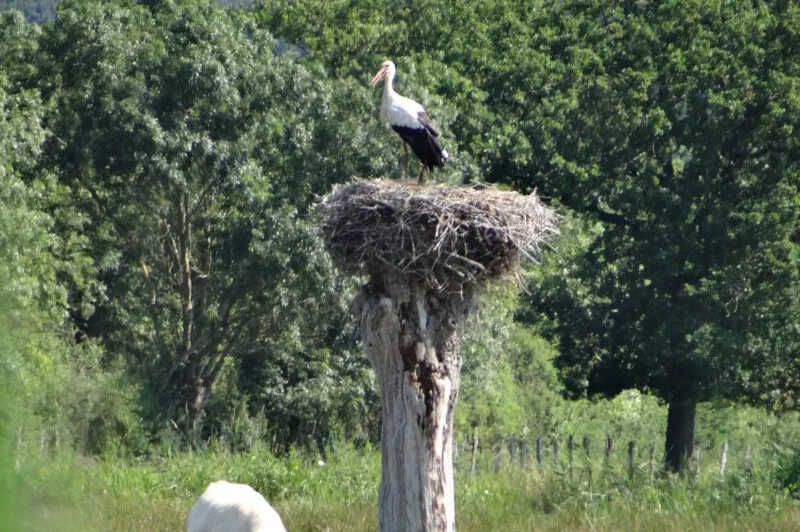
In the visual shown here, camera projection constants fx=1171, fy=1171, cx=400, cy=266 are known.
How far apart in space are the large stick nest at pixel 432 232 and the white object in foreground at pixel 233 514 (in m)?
1.91

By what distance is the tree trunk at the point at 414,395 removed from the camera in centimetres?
862

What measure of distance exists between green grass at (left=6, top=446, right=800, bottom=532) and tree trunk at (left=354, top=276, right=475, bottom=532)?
8.78 ft

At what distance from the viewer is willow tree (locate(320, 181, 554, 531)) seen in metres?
8.45

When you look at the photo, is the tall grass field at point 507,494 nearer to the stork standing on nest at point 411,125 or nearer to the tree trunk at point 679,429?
the stork standing on nest at point 411,125

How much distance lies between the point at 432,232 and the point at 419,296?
0.57 metres

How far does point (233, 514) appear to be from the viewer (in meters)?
8.23

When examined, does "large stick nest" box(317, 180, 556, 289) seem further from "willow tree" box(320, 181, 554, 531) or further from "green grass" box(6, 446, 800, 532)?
"green grass" box(6, 446, 800, 532)

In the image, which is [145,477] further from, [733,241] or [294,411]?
[733,241]

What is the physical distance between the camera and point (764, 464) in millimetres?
12906

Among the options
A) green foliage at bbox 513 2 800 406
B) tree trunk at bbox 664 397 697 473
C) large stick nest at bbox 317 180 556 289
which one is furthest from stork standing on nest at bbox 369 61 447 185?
tree trunk at bbox 664 397 697 473

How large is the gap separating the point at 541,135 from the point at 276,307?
6.34m

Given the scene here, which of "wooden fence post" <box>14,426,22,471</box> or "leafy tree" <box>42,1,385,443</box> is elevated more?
"leafy tree" <box>42,1,385,443</box>

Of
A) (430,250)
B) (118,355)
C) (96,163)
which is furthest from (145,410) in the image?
(430,250)

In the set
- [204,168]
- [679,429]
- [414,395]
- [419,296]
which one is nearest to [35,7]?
[204,168]
